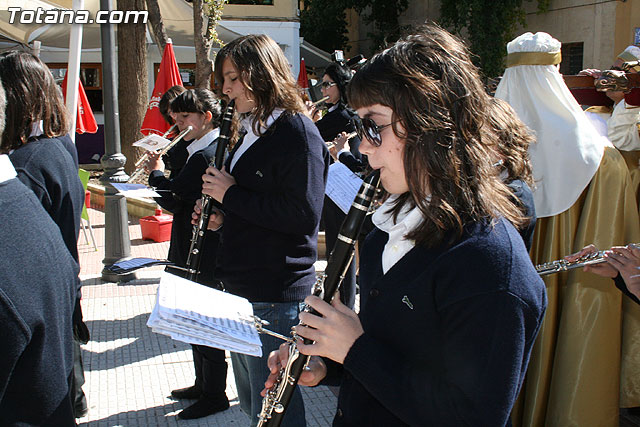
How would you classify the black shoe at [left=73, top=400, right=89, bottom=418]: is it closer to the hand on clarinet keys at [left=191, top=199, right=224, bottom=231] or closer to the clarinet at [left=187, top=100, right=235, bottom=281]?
the clarinet at [left=187, top=100, right=235, bottom=281]

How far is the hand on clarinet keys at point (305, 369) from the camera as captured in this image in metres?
1.74

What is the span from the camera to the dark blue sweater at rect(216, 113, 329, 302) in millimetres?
2510

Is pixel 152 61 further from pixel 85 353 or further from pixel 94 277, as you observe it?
pixel 85 353

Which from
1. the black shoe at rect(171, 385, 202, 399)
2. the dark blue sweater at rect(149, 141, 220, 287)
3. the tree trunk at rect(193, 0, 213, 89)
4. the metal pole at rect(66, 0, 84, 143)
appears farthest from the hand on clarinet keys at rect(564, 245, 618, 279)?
the tree trunk at rect(193, 0, 213, 89)

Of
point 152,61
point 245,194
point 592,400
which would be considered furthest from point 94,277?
point 152,61

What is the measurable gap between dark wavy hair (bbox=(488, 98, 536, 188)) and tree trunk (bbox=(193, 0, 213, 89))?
955cm

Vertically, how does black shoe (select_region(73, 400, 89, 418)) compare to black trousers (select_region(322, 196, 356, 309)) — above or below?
below

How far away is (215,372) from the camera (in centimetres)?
344

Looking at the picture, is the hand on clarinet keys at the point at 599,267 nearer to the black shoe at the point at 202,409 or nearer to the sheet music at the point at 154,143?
the black shoe at the point at 202,409

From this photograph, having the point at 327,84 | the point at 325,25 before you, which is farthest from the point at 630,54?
the point at 325,25

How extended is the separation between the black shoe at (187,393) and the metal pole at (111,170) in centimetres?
252

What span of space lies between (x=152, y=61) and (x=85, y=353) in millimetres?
14839

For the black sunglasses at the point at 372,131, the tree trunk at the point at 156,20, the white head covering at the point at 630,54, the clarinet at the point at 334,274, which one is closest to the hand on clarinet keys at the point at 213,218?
the clarinet at the point at 334,274

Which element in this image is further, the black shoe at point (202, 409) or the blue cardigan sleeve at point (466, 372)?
the black shoe at point (202, 409)
